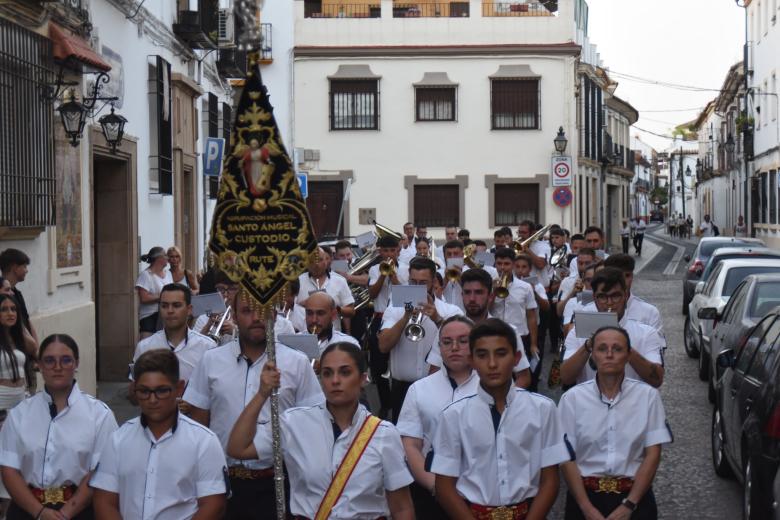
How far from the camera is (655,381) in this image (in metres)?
7.16

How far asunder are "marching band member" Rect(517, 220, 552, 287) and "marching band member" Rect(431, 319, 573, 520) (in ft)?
33.8

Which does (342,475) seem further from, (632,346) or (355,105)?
(355,105)

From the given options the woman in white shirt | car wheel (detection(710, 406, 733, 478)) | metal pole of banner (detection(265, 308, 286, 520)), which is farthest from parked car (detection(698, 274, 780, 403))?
metal pole of banner (detection(265, 308, 286, 520))

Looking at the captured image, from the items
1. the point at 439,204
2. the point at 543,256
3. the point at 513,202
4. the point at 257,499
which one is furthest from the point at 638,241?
the point at 257,499

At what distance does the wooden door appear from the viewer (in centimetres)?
3247

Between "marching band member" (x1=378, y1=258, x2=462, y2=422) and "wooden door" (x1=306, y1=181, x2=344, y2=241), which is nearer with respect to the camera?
"marching band member" (x1=378, y1=258, x2=462, y2=422)

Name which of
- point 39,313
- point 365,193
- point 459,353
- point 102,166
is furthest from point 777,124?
point 459,353

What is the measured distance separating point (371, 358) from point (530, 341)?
188 cm

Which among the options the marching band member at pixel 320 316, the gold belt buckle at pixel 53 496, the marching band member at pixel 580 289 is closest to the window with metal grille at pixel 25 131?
the marching band member at pixel 320 316

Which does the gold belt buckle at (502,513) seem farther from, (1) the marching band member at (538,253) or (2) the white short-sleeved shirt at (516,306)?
(1) the marching band member at (538,253)

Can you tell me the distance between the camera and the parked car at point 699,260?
21984 millimetres

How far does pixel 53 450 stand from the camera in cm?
583

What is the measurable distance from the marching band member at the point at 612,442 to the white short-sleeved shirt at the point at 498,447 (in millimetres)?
520

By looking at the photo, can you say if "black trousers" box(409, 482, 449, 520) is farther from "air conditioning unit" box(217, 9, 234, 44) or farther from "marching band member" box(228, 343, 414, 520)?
"air conditioning unit" box(217, 9, 234, 44)
